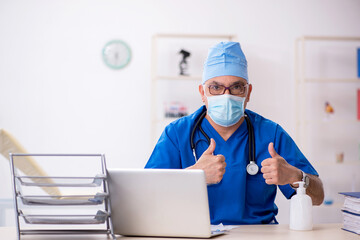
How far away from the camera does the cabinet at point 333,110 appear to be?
4.39 m

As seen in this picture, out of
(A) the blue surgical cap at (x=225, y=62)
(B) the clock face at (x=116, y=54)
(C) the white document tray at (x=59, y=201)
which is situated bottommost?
(C) the white document tray at (x=59, y=201)

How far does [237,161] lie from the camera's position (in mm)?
1868

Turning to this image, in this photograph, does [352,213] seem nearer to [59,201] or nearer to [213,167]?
[213,167]

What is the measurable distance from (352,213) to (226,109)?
0.67m

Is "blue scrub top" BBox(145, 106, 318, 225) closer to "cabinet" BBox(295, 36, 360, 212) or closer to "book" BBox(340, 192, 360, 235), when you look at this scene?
"book" BBox(340, 192, 360, 235)

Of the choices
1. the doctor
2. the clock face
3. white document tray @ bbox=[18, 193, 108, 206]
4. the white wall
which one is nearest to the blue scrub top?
the doctor

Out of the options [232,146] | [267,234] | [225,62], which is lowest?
[267,234]

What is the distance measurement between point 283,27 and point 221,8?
0.63 metres

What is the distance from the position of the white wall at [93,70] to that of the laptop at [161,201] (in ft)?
9.19

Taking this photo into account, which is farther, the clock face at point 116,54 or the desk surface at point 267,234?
the clock face at point 116,54

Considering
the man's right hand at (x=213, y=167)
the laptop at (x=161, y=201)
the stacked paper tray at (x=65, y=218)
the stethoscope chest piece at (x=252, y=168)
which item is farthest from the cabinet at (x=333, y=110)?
the stacked paper tray at (x=65, y=218)

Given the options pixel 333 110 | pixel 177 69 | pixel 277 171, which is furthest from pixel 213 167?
pixel 333 110

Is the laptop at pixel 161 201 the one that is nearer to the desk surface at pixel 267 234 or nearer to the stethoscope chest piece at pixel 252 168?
the desk surface at pixel 267 234

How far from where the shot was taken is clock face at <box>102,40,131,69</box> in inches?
167
